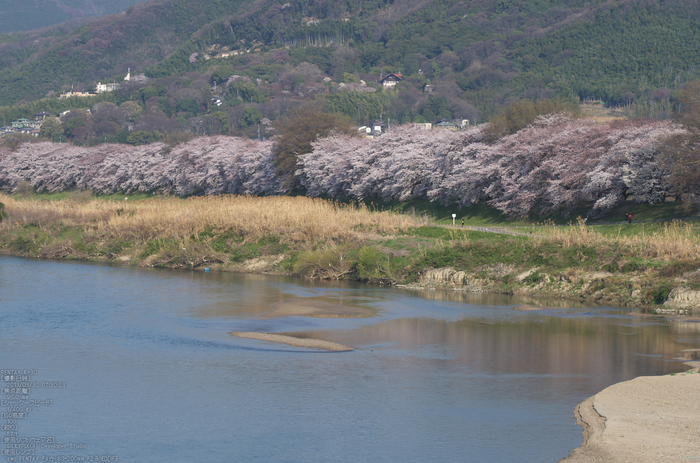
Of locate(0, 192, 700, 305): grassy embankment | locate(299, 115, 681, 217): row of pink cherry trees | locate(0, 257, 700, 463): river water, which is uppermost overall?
locate(299, 115, 681, 217): row of pink cherry trees

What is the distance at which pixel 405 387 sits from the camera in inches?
796

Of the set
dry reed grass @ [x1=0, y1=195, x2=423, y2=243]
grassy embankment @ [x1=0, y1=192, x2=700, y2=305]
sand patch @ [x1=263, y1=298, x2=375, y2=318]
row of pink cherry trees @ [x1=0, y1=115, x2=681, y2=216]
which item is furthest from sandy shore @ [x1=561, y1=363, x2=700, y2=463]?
row of pink cherry trees @ [x1=0, y1=115, x2=681, y2=216]

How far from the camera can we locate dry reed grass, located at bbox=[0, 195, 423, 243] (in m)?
45.1

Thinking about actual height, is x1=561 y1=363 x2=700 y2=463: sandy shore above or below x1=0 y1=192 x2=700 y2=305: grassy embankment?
below

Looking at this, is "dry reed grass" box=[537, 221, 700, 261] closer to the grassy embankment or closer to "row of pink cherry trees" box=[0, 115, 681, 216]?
the grassy embankment

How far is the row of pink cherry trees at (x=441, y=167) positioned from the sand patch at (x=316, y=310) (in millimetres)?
22308

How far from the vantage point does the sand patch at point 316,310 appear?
100 feet

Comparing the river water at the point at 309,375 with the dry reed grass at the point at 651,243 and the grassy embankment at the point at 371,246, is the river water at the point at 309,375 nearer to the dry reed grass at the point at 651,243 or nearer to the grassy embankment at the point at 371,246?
the grassy embankment at the point at 371,246

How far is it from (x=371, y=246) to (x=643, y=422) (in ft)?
86.2

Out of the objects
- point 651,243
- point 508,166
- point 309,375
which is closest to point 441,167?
point 508,166

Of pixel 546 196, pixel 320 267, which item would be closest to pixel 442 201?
pixel 546 196

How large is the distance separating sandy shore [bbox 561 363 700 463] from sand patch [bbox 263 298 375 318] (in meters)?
13.1

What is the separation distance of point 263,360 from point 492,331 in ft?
29.4

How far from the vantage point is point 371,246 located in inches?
1658
